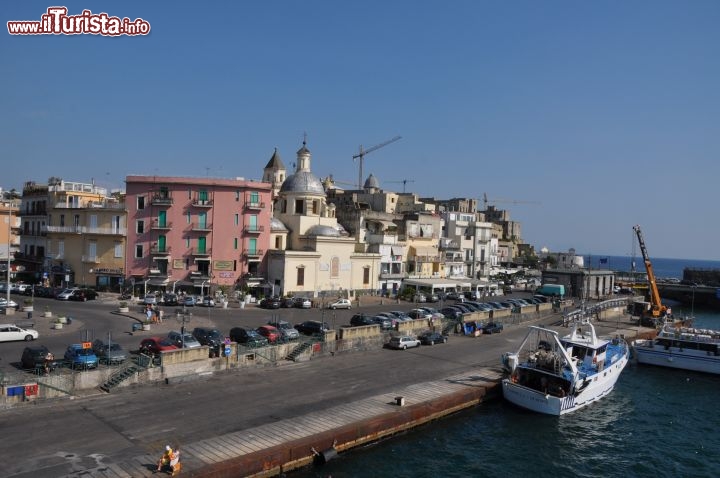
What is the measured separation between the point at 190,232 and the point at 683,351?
46106mm

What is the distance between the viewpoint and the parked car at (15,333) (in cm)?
3438

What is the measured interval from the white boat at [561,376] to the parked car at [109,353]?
69.0 ft

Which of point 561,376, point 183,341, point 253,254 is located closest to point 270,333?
point 183,341

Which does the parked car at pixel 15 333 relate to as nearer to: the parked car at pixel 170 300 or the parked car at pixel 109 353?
the parked car at pixel 109 353

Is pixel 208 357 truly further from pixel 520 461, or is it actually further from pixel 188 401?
pixel 520 461

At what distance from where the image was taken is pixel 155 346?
104 ft

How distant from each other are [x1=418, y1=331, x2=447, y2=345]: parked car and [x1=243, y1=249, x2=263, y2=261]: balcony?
23.7 metres

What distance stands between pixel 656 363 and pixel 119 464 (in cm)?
4213

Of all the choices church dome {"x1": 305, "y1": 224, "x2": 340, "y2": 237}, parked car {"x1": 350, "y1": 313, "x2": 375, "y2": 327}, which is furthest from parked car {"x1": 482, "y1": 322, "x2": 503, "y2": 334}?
church dome {"x1": 305, "y1": 224, "x2": 340, "y2": 237}

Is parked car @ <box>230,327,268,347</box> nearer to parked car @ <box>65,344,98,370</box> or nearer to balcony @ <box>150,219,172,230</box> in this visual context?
parked car @ <box>65,344,98,370</box>

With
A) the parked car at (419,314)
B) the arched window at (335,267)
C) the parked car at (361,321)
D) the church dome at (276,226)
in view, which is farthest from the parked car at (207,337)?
the arched window at (335,267)

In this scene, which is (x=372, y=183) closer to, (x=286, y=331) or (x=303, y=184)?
(x=303, y=184)

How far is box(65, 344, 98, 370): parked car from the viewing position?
27.2 metres

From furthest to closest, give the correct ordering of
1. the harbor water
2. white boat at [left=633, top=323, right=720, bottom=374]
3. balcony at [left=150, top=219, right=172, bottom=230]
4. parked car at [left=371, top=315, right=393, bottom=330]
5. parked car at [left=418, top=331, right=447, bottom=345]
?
balcony at [left=150, top=219, right=172, bottom=230] → white boat at [left=633, top=323, right=720, bottom=374] → parked car at [left=371, top=315, right=393, bottom=330] → parked car at [left=418, top=331, right=447, bottom=345] → the harbor water
